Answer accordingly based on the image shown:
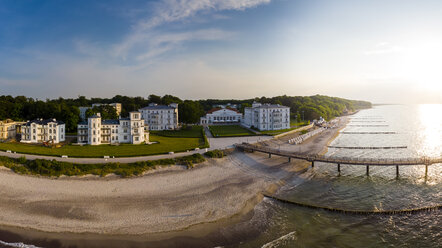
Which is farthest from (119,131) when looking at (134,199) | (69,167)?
(134,199)

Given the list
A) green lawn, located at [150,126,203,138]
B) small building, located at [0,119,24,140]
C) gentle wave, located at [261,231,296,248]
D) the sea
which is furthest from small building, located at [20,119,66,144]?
gentle wave, located at [261,231,296,248]

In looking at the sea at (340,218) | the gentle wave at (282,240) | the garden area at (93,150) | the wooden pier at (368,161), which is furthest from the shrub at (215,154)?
the gentle wave at (282,240)

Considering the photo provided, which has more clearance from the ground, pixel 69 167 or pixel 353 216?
pixel 69 167

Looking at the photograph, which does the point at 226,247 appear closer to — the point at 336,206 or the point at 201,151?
the point at 336,206

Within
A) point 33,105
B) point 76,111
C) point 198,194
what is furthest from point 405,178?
point 33,105

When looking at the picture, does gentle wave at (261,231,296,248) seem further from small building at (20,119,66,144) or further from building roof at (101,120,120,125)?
small building at (20,119,66,144)

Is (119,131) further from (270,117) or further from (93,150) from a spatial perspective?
(270,117)
